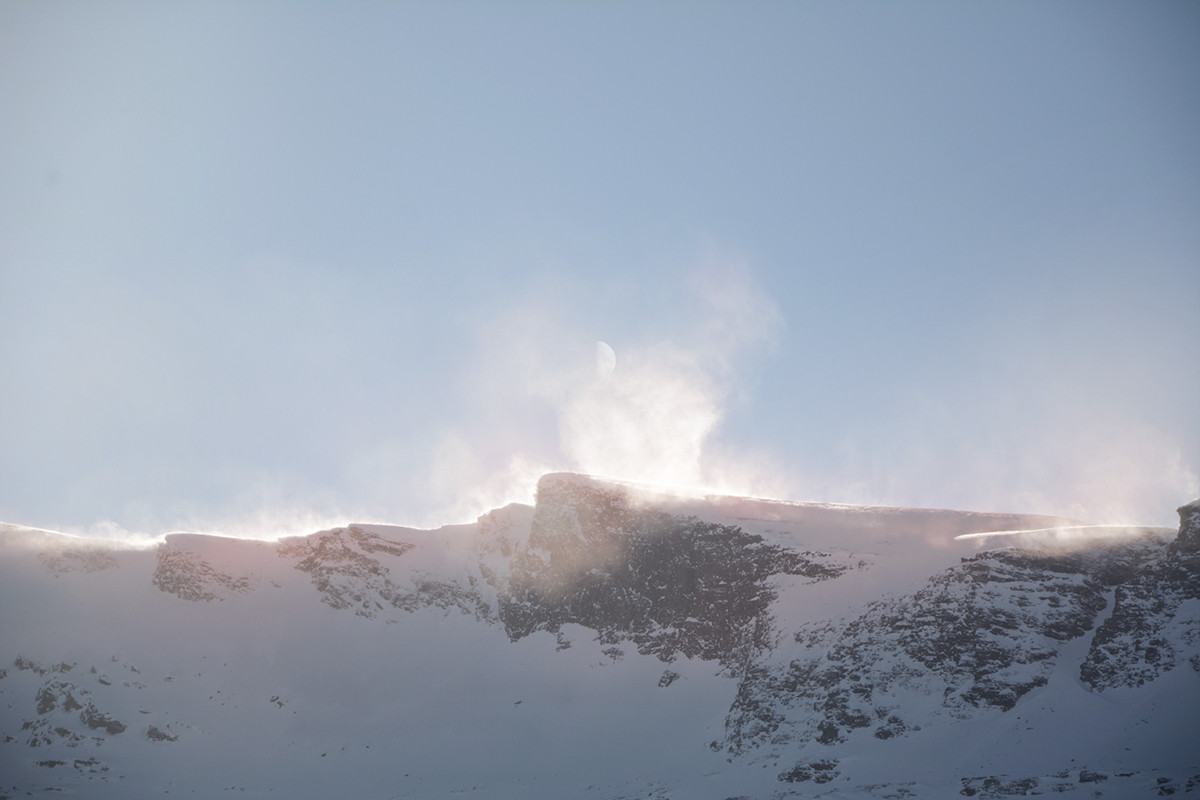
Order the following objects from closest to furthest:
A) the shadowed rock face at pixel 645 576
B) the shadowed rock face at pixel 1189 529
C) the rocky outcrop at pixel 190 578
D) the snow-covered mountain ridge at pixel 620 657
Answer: the snow-covered mountain ridge at pixel 620 657 → the shadowed rock face at pixel 1189 529 → the shadowed rock face at pixel 645 576 → the rocky outcrop at pixel 190 578

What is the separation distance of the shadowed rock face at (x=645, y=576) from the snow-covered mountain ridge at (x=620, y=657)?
0.83ft

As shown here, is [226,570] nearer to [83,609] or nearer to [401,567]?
[83,609]

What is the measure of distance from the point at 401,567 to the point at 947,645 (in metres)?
56.2

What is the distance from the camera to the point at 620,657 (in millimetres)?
65312

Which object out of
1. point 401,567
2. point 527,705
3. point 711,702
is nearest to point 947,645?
point 711,702

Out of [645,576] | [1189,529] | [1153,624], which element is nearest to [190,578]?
[645,576]

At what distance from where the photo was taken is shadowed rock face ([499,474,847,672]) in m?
64.1

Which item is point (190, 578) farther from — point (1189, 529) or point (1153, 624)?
point (1189, 529)

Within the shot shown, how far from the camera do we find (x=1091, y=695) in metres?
45.1

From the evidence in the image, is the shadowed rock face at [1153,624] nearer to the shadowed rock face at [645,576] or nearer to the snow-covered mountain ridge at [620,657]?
the snow-covered mountain ridge at [620,657]

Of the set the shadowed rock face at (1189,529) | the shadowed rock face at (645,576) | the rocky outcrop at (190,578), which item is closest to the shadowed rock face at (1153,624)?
the shadowed rock face at (1189,529)

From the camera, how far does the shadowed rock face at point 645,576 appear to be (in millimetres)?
64125

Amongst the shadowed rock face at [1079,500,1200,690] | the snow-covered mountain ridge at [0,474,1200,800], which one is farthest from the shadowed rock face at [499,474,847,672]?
the shadowed rock face at [1079,500,1200,690]

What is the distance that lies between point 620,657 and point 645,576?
9008 mm
